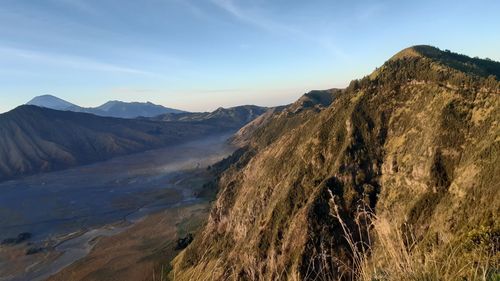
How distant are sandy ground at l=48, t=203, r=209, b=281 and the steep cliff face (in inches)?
238

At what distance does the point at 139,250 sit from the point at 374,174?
4108cm

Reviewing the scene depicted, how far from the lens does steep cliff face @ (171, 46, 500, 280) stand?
30.6 metres

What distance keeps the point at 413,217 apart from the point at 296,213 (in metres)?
12.1

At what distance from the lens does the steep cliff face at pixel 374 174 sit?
30609mm

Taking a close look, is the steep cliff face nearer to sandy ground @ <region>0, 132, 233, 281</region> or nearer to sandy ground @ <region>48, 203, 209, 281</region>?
sandy ground @ <region>48, 203, 209, 281</region>

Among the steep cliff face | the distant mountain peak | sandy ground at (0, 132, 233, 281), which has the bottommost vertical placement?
sandy ground at (0, 132, 233, 281)

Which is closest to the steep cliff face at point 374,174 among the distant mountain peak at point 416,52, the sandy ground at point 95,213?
the distant mountain peak at point 416,52

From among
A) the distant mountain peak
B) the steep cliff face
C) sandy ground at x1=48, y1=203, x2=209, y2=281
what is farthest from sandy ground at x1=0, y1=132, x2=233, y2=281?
the distant mountain peak

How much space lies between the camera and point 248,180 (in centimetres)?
5784

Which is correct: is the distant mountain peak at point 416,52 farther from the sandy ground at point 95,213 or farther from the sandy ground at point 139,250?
the sandy ground at point 95,213

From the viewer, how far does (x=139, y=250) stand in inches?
2520

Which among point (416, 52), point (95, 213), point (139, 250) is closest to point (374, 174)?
point (416, 52)

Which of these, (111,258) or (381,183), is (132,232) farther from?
(381,183)

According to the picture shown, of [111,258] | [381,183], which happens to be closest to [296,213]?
[381,183]
